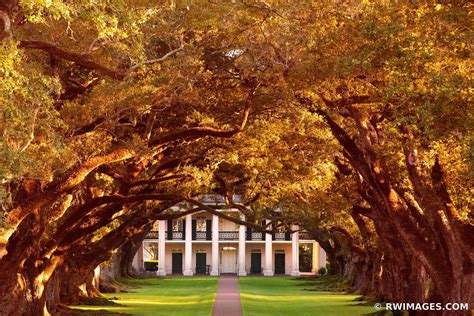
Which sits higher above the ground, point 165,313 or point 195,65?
point 195,65

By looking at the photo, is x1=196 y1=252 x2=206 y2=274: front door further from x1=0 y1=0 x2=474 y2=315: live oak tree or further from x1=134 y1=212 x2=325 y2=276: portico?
x1=0 y1=0 x2=474 y2=315: live oak tree

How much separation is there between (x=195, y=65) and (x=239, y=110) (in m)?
3.52

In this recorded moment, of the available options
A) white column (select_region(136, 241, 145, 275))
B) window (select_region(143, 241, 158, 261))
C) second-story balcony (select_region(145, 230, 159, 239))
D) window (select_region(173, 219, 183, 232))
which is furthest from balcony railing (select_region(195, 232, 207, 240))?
window (select_region(143, 241, 158, 261))

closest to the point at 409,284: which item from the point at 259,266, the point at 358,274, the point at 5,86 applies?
the point at 5,86

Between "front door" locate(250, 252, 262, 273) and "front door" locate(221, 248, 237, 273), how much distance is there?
6.24 ft

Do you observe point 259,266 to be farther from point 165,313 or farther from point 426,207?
point 426,207

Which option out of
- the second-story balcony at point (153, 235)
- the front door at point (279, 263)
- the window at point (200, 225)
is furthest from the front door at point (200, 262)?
the front door at point (279, 263)

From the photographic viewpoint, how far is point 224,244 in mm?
101625

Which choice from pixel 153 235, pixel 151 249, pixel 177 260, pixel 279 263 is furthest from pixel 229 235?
pixel 151 249

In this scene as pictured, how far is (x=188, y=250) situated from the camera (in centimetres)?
10019

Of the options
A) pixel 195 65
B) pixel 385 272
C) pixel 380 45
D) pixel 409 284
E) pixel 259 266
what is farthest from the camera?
pixel 259 266

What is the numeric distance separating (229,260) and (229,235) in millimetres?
2874

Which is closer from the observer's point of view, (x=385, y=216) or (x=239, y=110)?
(x=239, y=110)

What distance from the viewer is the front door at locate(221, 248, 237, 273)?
10162 centimetres
